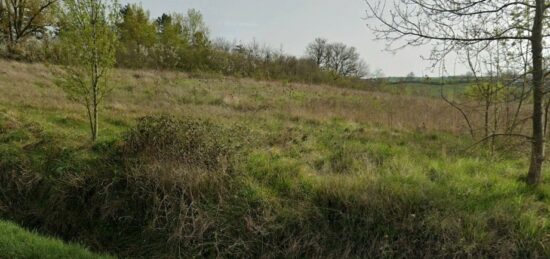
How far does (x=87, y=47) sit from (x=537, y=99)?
8.18 m

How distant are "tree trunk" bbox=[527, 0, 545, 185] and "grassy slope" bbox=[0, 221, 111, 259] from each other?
6.10 meters

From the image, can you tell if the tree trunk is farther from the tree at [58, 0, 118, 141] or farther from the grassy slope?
the tree at [58, 0, 118, 141]

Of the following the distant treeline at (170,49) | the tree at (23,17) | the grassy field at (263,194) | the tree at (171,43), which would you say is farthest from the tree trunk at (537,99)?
the tree at (23,17)

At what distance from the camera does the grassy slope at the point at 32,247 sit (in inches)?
172

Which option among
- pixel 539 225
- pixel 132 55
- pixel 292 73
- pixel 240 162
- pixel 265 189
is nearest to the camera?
pixel 539 225

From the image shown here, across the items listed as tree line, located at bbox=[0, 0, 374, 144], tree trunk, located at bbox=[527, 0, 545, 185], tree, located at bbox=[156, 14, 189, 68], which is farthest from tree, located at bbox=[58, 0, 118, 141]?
tree, located at bbox=[156, 14, 189, 68]

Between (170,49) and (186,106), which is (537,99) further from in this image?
(170,49)

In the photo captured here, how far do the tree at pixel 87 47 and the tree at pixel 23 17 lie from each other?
1099 inches

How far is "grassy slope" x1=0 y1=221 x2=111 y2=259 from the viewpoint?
4367 millimetres

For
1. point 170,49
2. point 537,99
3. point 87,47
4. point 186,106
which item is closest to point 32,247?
point 87,47

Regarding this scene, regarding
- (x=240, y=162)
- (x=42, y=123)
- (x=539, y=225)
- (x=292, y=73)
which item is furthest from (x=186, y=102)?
(x=292, y=73)

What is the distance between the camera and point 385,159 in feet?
20.7

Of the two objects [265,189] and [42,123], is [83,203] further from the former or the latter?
[42,123]

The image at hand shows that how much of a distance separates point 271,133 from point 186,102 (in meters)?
6.11
